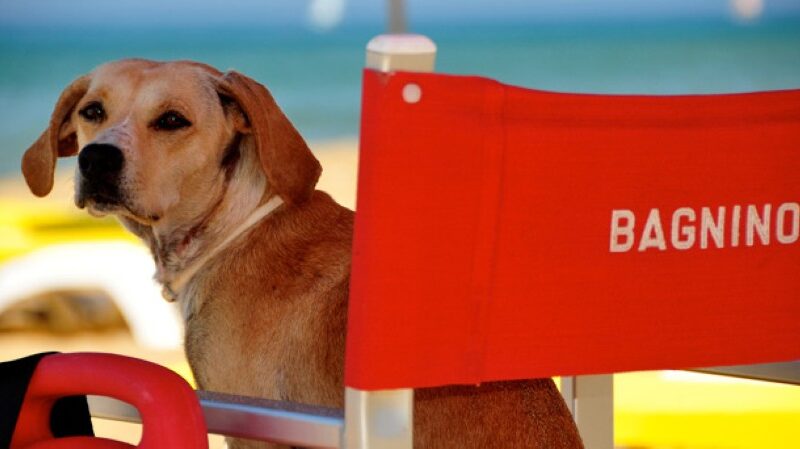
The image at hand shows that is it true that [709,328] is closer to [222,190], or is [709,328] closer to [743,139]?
[743,139]

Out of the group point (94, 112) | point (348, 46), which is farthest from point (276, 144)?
point (348, 46)

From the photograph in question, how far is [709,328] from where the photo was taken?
1.13 metres

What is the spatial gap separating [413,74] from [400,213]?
103 millimetres

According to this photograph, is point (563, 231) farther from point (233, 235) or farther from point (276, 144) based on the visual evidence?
point (233, 235)

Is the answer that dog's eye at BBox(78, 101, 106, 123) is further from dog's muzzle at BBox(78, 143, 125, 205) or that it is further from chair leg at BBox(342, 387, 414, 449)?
chair leg at BBox(342, 387, 414, 449)

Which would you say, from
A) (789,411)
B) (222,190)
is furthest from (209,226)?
(789,411)

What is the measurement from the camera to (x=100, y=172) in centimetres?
170

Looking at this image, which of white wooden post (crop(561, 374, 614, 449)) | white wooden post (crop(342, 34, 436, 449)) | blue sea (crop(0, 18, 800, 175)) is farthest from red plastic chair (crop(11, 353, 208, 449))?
blue sea (crop(0, 18, 800, 175))

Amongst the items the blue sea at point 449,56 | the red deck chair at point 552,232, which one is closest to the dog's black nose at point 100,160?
the red deck chair at point 552,232

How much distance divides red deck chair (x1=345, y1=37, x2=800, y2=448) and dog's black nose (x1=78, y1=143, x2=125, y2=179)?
0.74m

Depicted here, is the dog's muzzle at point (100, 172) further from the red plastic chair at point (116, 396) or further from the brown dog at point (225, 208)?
the red plastic chair at point (116, 396)

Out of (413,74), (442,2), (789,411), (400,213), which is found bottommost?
(789,411)

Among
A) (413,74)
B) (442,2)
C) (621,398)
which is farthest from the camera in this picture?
(442,2)

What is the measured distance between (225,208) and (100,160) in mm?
184
